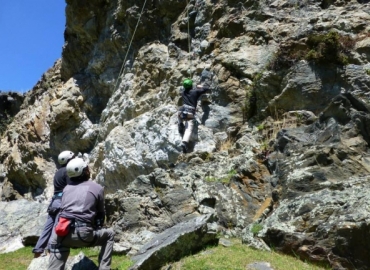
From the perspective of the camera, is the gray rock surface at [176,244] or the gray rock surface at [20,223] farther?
the gray rock surface at [20,223]

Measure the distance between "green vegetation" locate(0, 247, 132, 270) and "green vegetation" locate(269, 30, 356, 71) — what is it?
29.0ft

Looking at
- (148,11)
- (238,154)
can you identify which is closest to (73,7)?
(148,11)

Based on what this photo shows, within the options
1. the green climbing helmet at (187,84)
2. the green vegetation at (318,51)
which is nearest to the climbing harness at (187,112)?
the green climbing helmet at (187,84)

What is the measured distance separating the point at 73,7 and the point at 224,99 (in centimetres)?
1508

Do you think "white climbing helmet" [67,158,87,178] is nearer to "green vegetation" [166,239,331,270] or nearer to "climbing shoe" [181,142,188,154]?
"green vegetation" [166,239,331,270]

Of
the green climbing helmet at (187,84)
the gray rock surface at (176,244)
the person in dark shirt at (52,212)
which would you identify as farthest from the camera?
the green climbing helmet at (187,84)

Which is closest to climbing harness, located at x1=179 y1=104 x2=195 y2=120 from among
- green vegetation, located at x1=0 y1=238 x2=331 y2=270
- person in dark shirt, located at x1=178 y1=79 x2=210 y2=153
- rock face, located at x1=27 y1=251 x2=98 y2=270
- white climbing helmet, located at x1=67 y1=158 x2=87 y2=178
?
person in dark shirt, located at x1=178 y1=79 x2=210 y2=153

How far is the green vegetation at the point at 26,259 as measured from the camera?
9.65 metres

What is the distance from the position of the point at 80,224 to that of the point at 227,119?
908 cm

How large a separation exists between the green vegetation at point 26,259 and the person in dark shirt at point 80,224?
1090 mm

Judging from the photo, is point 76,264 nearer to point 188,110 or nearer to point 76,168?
point 76,168

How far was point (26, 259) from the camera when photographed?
12625 millimetres

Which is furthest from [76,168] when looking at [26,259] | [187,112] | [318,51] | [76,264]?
[318,51]

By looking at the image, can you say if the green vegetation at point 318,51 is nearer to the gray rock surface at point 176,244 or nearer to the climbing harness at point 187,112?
the climbing harness at point 187,112
